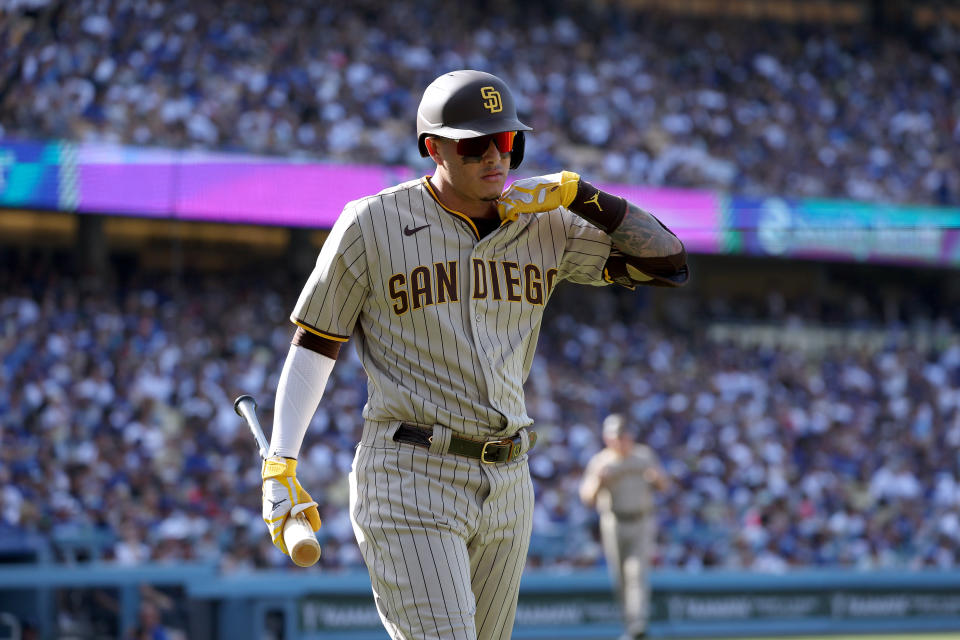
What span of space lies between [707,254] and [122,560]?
13032 millimetres

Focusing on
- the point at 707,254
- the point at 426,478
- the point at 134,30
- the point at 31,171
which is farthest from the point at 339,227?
the point at 707,254

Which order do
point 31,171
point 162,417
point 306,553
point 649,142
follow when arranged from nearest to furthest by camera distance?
point 306,553
point 162,417
point 31,171
point 649,142

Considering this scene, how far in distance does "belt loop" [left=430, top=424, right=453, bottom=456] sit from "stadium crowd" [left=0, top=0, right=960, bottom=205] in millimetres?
13316

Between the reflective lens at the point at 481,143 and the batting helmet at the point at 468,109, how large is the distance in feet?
0.11

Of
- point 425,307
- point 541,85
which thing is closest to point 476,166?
point 425,307

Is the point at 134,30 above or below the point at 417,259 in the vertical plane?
above

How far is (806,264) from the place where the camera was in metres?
23.6

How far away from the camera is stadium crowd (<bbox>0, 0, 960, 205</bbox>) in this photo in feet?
54.5

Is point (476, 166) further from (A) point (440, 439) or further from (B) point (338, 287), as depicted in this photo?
(A) point (440, 439)

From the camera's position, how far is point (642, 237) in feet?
12.1

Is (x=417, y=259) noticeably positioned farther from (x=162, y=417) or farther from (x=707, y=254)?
(x=707, y=254)

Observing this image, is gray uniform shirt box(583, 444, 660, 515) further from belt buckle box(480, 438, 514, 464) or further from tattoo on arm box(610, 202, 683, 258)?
belt buckle box(480, 438, 514, 464)

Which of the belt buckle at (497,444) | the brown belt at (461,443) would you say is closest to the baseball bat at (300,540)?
the brown belt at (461,443)

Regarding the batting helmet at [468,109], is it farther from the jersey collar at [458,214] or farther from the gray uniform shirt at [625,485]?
the gray uniform shirt at [625,485]
